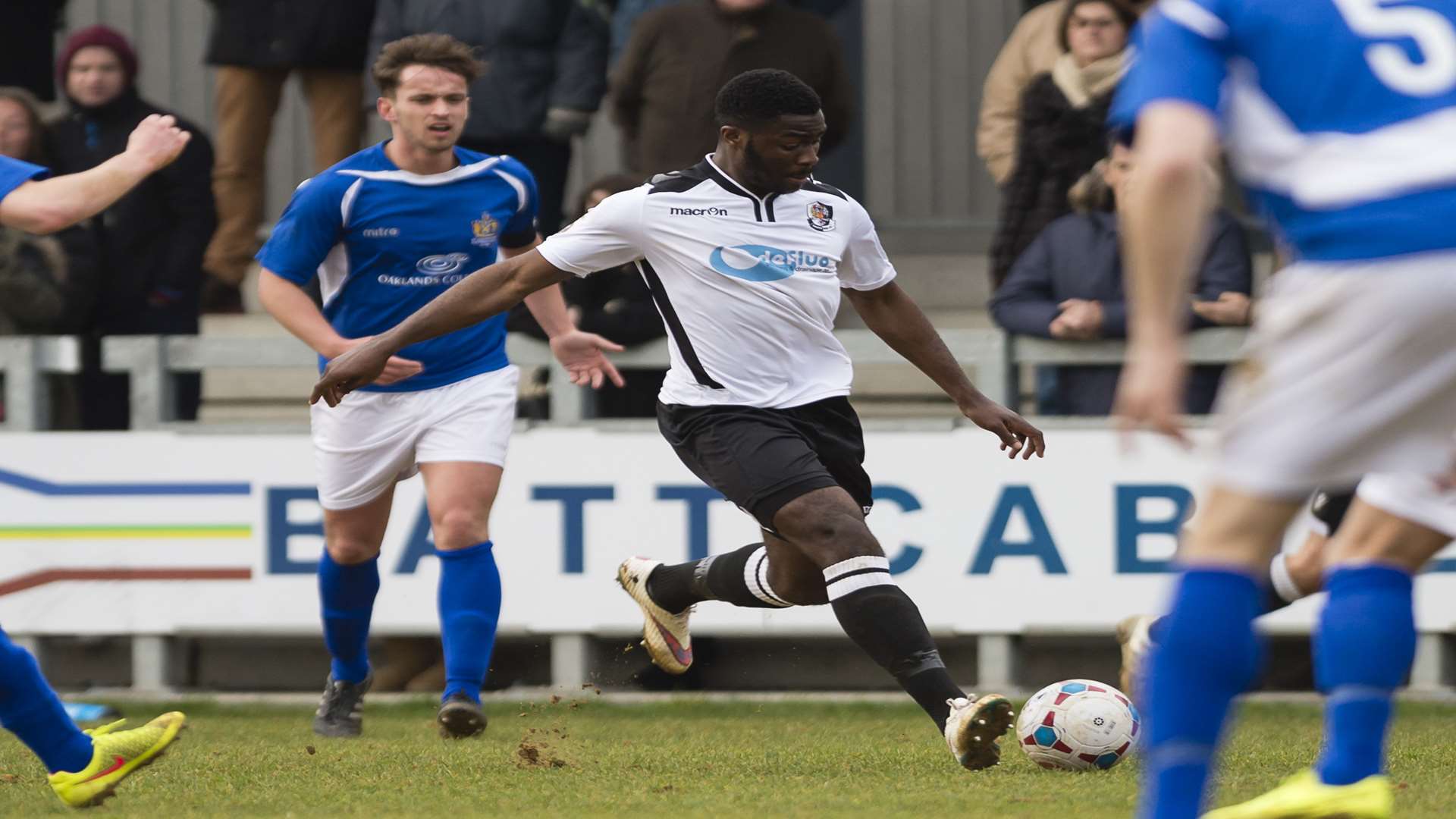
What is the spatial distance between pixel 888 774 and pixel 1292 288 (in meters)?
2.91

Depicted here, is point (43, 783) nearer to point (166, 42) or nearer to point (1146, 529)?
point (1146, 529)

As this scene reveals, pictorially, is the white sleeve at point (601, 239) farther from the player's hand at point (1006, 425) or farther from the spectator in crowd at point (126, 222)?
the spectator in crowd at point (126, 222)

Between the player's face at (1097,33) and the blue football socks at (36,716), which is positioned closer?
the blue football socks at (36,716)

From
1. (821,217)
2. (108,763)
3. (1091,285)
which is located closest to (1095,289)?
(1091,285)

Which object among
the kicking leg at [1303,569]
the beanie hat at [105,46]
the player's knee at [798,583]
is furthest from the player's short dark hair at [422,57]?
the kicking leg at [1303,569]

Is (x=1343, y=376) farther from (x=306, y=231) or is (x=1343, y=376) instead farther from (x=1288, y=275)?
(x=306, y=231)

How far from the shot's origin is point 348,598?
25.1ft

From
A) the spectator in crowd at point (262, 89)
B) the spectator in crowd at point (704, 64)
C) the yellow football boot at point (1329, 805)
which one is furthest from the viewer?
the spectator in crowd at point (262, 89)

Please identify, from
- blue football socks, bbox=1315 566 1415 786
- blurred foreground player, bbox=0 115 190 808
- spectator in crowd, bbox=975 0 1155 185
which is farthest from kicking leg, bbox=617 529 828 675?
spectator in crowd, bbox=975 0 1155 185

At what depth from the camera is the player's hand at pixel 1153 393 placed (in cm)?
342

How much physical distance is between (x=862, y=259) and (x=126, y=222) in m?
4.49

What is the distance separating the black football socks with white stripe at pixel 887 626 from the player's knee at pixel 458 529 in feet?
5.83

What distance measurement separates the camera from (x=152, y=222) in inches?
385

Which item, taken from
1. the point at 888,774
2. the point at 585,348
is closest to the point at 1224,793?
the point at 888,774
